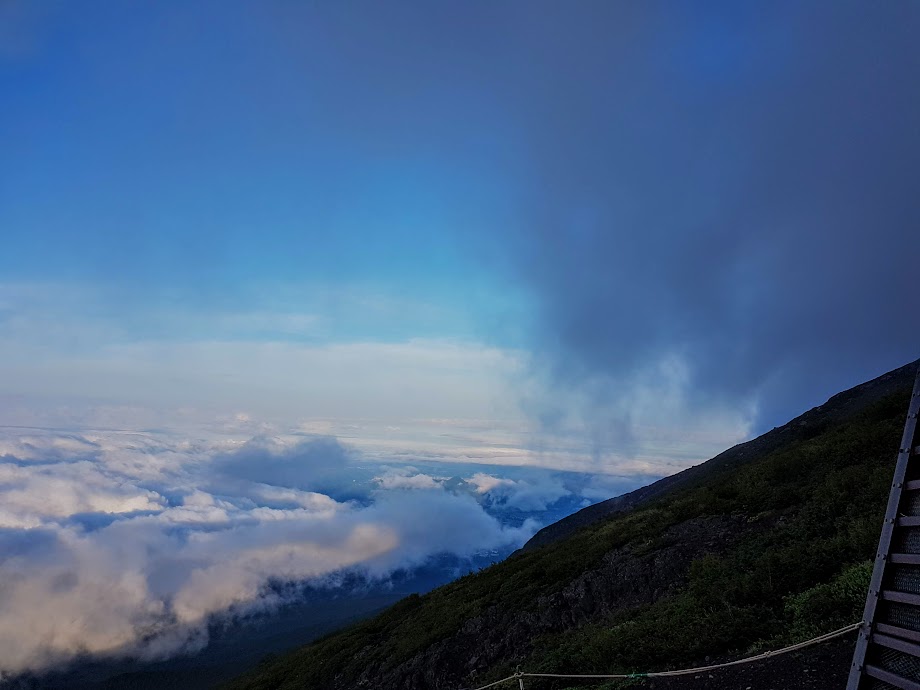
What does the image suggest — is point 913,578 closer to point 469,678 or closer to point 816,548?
point 816,548

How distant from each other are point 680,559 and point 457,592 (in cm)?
1594

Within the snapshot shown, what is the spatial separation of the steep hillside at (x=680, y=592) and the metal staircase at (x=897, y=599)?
637 centimetres

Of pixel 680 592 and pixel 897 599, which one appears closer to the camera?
pixel 897 599

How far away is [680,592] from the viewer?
21.8 meters

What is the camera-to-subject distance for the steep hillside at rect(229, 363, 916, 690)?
619 inches

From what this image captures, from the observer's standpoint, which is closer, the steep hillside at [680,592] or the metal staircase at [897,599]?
the metal staircase at [897,599]

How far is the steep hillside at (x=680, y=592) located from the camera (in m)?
15.7

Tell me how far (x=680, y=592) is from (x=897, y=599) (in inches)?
629

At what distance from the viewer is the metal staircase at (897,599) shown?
684cm

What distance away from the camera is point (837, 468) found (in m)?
25.8

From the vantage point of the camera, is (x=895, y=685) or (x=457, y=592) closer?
(x=895, y=685)

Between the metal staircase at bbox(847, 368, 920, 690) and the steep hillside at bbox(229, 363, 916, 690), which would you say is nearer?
the metal staircase at bbox(847, 368, 920, 690)

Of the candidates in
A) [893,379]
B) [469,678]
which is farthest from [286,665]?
[893,379]

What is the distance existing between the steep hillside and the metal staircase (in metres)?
6.37
